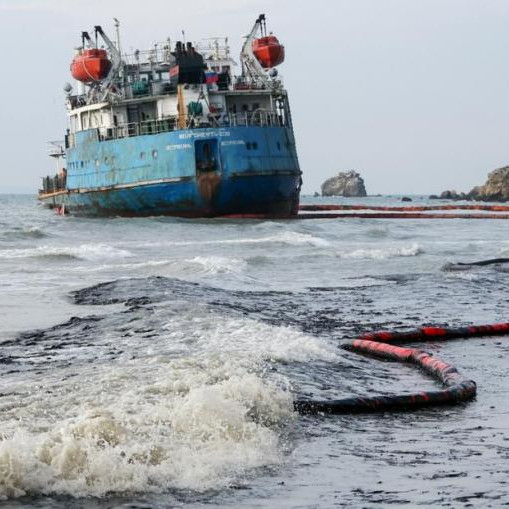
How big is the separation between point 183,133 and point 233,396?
1432 inches

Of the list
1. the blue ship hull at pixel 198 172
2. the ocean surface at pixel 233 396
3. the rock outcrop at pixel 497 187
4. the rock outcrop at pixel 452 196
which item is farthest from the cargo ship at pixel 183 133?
the rock outcrop at pixel 452 196

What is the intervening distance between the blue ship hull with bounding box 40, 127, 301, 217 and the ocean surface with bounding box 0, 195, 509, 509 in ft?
74.4

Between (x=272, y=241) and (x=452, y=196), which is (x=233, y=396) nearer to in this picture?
(x=272, y=241)

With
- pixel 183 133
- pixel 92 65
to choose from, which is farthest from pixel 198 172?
pixel 92 65

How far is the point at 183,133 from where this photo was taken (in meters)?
43.8

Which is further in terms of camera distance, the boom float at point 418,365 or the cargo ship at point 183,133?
the cargo ship at point 183,133

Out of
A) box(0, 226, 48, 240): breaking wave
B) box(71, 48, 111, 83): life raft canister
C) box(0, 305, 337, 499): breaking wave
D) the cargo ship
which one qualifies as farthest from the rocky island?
box(0, 305, 337, 499): breaking wave

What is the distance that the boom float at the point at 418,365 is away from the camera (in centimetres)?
845

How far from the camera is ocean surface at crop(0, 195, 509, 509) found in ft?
19.9

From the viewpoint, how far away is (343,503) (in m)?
5.80

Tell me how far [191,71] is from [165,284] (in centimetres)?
2786

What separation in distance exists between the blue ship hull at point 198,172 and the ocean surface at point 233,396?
2268cm

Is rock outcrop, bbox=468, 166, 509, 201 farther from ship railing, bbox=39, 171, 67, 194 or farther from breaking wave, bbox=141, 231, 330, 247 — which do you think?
breaking wave, bbox=141, 231, 330, 247

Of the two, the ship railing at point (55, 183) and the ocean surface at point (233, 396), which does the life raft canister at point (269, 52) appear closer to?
the ship railing at point (55, 183)
